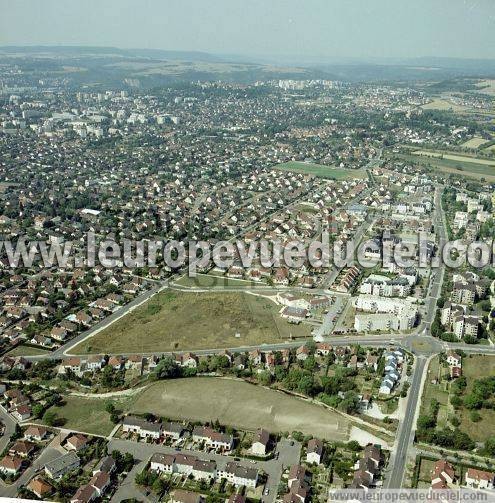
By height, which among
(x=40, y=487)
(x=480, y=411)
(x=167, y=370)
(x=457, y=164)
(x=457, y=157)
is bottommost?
(x=40, y=487)

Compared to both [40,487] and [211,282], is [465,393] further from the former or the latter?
[40,487]

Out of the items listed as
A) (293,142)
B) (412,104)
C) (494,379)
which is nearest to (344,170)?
→ (293,142)

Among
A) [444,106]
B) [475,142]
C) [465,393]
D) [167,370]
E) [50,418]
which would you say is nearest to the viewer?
[50,418]

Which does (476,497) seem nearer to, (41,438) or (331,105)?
(41,438)

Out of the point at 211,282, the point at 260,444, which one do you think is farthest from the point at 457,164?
the point at 260,444

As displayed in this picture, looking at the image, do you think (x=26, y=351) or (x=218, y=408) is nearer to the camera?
(x=218, y=408)

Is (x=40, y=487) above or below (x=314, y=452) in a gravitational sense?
below

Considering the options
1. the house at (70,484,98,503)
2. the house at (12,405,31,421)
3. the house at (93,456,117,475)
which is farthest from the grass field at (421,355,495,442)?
the house at (12,405,31,421)
